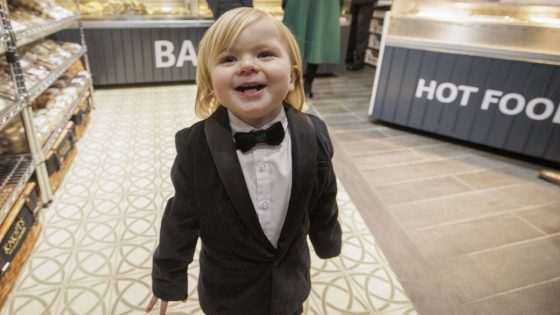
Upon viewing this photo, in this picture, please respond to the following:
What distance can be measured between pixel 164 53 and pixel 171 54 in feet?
0.28

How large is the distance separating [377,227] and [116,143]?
7.11 feet

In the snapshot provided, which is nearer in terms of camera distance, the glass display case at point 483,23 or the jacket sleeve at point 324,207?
the jacket sleeve at point 324,207

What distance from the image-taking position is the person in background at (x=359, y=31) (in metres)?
5.91

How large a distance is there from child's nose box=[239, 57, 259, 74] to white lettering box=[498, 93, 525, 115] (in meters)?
2.86

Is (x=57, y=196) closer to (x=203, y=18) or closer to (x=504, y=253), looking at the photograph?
(x=504, y=253)

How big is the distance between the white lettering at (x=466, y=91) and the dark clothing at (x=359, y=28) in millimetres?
3313

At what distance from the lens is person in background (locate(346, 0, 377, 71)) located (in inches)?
233

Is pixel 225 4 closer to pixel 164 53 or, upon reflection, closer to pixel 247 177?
pixel 164 53

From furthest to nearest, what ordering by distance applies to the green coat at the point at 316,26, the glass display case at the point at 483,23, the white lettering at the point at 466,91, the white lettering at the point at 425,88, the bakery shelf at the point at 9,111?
the green coat at the point at 316,26 < the white lettering at the point at 425,88 < the white lettering at the point at 466,91 < the glass display case at the point at 483,23 < the bakery shelf at the point at 9,111

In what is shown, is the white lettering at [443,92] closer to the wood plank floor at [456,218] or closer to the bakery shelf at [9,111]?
the wood plank floor at [456,218]

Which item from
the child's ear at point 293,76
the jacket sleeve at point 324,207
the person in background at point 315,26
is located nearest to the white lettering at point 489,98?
the person in background at point 315,26

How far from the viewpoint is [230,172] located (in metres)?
0.77

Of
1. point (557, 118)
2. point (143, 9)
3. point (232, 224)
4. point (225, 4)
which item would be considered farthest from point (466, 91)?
point (143, 9)

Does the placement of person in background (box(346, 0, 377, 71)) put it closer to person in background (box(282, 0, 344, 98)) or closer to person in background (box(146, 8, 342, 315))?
person in background (box(282, 0, 344, 98))
